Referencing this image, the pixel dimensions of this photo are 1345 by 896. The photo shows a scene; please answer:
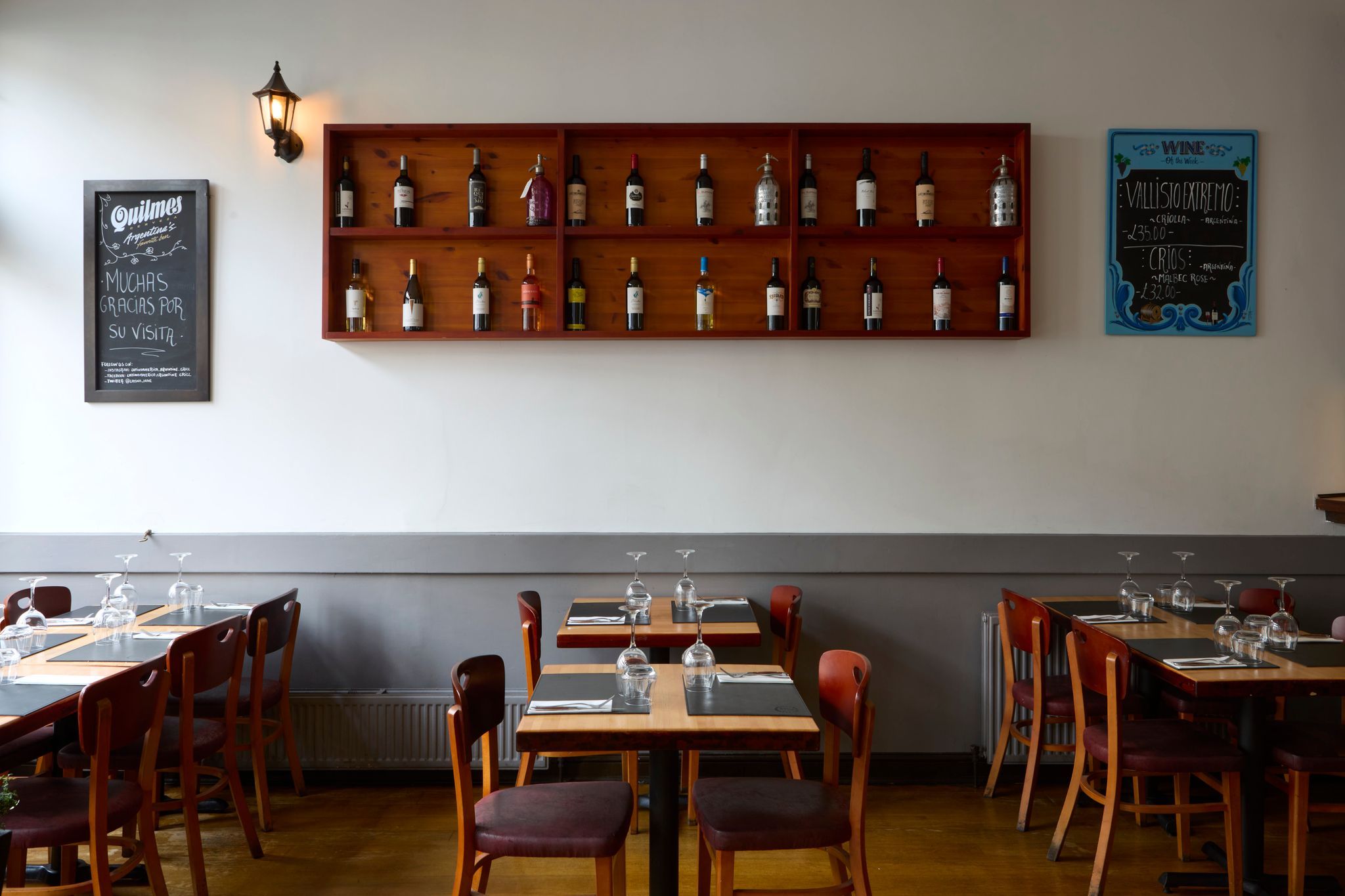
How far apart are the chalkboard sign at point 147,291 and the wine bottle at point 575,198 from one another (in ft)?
5.14

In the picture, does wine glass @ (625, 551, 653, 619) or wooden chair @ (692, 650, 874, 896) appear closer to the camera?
wooden chair @ (692, 650, 874, 896)

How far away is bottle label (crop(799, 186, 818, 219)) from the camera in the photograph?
3.90 metres

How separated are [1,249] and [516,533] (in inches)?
102

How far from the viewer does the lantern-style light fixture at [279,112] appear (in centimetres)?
384

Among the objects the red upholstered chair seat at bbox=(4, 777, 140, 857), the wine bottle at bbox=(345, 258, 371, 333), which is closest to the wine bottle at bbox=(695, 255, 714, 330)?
the wine bottle at bbox=(345, 258, 371, 333)

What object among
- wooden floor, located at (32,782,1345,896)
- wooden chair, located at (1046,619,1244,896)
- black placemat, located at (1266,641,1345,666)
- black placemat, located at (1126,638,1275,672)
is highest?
black placemat, located at (1126,638,1275,672)

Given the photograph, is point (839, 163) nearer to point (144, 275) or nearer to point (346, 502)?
point (346, 502)

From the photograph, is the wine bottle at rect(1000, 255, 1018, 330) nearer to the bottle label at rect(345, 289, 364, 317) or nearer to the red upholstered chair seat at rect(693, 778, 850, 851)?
the red upholstered chair seat at rect(693, 778, 850, 851)

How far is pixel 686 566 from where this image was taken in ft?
13.0

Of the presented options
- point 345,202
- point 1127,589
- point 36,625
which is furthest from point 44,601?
point 1127,589

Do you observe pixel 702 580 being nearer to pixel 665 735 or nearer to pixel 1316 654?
pixel 665 735

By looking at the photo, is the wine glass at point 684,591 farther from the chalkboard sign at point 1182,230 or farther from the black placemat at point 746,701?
the chalkboard sign at point 1182,230

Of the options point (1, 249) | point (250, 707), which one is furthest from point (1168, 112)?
point (1, 249)

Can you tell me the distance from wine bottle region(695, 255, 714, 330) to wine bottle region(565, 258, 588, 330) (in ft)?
1.62
